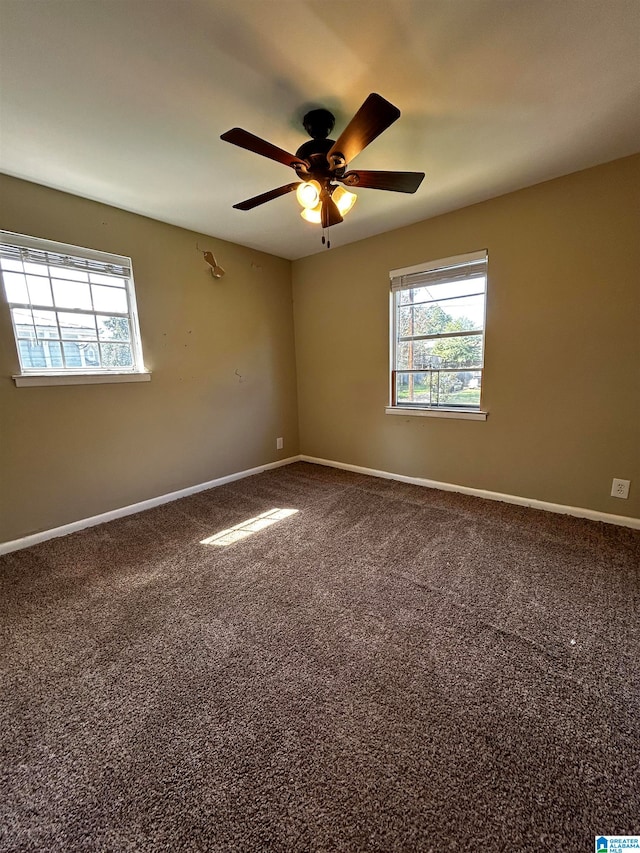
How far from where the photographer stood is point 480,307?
2754 mm

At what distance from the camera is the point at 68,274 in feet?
7.95

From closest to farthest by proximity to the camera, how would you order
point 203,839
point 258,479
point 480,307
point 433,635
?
point 203,839
point 433,635
point 480,307
point 258,479

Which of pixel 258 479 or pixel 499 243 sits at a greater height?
pixel 499 243

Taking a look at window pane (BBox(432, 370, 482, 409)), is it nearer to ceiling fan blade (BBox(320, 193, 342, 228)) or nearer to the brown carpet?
the brown carpet

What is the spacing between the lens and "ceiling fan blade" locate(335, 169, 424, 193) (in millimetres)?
1671

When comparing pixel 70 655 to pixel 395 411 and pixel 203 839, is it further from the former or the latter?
pixel 395 411

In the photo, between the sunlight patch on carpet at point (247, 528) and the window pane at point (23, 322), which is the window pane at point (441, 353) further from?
the window pane at point (23, 322)

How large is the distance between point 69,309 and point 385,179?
230cm

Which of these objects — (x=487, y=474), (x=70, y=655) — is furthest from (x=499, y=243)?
(x=70, y=655)

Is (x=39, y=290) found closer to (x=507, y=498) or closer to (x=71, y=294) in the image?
(x=71, y=294)

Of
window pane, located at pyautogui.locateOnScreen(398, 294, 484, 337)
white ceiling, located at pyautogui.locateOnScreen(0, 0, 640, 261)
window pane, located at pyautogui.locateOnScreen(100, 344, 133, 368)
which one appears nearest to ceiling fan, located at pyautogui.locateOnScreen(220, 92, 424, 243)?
white ceiling, located at pyautogui.locateOnScreen(0, 0, 640, 261)

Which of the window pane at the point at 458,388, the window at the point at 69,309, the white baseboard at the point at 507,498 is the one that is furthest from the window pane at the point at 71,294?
the window pane at the point at 458,388

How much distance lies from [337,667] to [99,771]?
0.80 metres

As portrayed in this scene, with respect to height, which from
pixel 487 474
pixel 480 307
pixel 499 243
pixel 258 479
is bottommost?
pixel 258 479
